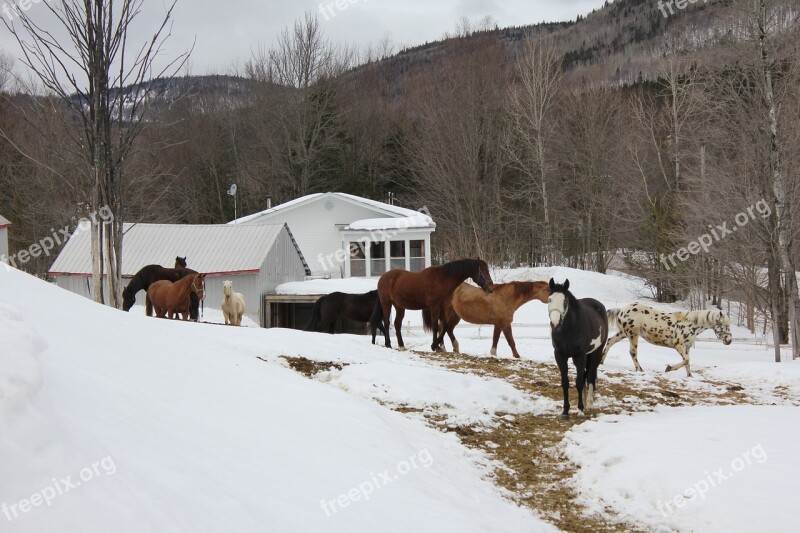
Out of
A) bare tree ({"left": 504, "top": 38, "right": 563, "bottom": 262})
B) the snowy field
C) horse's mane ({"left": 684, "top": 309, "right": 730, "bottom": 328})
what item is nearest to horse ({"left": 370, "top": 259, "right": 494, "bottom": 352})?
the snowy field

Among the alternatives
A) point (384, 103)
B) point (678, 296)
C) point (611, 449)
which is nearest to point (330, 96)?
point (384, 103)

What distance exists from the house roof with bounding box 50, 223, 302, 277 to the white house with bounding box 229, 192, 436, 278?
137 inches

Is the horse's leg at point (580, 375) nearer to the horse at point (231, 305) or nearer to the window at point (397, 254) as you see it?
the horse at point (231, 305)

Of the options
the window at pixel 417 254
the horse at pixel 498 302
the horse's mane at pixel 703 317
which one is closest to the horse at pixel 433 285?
the horse at pixel 498 302

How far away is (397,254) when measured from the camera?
3284cm

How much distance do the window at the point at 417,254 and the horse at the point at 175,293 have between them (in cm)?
1767

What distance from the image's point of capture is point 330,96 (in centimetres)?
4856

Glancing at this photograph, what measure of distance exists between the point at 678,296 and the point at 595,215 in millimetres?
12118

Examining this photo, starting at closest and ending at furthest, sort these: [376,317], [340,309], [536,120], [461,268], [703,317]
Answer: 1. [703,317]
2. [461,268]
3. [376,317]
4. [340,309]
5. [536,120]

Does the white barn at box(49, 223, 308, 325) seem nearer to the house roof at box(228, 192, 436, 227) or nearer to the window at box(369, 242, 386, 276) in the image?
the window at box(369, 242, 386, 276)

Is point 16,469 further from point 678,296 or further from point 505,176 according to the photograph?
point 505,176

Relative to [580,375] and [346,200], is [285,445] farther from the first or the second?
[346,200]

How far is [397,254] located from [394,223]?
5.45 ft

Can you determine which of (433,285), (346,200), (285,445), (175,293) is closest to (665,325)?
(433,285)
